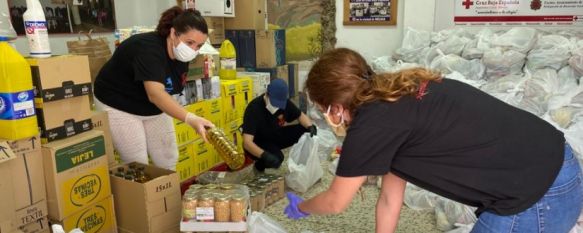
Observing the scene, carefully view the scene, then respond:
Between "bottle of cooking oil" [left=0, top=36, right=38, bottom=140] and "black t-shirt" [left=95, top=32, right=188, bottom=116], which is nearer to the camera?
"bottle of cooking oil" [left=0, top=36, right=38, bottom=140]

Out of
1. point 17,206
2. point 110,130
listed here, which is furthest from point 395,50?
point 17,206

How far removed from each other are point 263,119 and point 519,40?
75.1 inches

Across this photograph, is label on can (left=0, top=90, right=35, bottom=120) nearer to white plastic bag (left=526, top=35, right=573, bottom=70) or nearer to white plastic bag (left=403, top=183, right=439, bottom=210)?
white plastic bag (left=403, top=183, right=439, bottom=210)

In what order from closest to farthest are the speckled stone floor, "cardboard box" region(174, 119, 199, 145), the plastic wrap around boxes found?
the speckled stone floor < the plastic wrap around boxes < "cardboard box" region(174, 119, 199, 145)

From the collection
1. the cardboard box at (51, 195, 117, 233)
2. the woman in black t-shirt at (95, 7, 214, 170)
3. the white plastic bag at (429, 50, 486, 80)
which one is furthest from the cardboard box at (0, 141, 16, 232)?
the white plastic bag at (429, 50, 486, 80)

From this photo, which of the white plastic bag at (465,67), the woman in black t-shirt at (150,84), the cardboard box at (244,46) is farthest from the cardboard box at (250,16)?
the woman in black t-shirt at (150,84)

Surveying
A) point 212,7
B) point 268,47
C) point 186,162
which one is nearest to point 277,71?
point 268,47

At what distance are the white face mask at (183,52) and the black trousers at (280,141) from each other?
1.03 m

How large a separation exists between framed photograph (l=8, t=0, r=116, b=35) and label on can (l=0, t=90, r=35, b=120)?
1.83 meters

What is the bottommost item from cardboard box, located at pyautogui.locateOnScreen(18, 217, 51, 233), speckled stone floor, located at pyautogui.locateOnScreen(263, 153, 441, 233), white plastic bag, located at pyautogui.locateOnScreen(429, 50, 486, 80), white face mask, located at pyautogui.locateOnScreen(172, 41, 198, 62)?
speckled stone floor, located at pyautogui.locateOnScreen(263, 153, 441, 233)

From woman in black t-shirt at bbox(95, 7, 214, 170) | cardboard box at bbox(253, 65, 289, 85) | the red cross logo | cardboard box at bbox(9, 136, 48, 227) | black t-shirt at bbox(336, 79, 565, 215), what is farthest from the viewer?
cardboard box at bbox(253, 65, 289, 85)

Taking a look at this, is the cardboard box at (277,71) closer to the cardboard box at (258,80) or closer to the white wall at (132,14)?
the cardboard box at (258,80)

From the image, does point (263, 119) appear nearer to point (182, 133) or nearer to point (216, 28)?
point (182, 133)

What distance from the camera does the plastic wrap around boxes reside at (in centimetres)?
270
